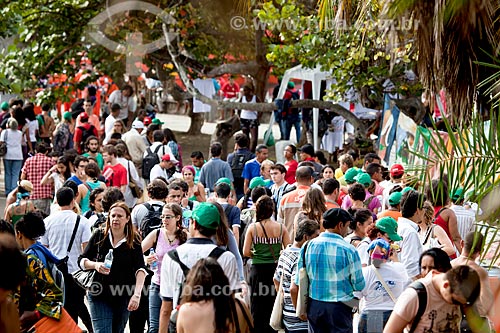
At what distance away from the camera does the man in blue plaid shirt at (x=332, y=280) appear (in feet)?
24.0

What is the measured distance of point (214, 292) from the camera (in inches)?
223

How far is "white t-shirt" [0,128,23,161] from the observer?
55.7ft

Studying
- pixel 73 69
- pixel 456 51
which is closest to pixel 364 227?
pixel 456 51

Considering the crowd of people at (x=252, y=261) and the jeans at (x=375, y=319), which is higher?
the crowd of people at (x=252, y=261)

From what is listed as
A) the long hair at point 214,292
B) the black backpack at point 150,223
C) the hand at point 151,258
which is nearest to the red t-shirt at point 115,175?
the black backpack at point 150,223

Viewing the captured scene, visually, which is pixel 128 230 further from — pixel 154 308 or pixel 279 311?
pixel 279 311

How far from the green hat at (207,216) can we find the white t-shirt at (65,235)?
245cm

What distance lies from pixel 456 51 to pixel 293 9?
7691 mm

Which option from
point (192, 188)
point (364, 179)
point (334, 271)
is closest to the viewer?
point (334, 271)

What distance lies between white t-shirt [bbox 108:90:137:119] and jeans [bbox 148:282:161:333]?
14295 mm

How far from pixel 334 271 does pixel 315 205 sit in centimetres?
206

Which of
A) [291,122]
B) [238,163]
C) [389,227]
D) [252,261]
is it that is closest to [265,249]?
[252,261]

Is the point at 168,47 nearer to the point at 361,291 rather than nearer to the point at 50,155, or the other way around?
the point at 50,155

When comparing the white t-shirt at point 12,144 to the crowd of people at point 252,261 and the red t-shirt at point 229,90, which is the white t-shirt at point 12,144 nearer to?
the crowd of people at point 252,261
